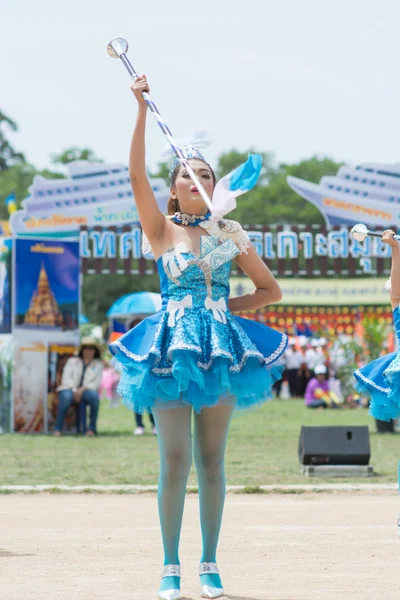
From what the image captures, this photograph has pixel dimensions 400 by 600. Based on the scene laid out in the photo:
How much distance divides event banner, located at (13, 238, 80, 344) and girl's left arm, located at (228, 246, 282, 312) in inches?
475

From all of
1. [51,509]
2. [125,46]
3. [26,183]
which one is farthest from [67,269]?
[26,183]

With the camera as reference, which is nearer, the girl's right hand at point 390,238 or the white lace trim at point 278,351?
the white lace trim at point 278,351

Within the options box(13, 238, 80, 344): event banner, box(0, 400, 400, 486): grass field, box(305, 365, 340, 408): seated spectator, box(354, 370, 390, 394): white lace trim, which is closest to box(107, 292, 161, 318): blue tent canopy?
box(0, 400, 400, 486): grass field

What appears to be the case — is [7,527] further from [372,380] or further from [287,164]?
[287,164]

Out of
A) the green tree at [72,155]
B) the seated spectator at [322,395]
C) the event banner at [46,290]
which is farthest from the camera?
the green tree at [72,155]

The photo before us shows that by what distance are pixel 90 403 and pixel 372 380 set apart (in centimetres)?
1069

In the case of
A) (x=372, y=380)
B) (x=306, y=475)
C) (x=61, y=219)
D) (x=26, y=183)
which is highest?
(x=26, y=183)

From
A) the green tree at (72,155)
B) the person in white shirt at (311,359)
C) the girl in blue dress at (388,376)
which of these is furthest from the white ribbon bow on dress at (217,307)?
the green tree at (72,155)

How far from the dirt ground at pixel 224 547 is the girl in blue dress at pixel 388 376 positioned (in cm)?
82

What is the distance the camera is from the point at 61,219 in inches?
1109

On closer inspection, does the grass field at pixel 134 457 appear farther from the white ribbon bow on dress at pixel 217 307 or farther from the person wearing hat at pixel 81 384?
the white ribbon bow on dress at pixel 217 307

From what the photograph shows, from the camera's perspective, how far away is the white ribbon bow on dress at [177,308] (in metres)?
5.16

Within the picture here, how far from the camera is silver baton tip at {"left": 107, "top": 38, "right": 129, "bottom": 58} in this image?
5398 millimetres

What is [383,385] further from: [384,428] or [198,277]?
[384,428]
